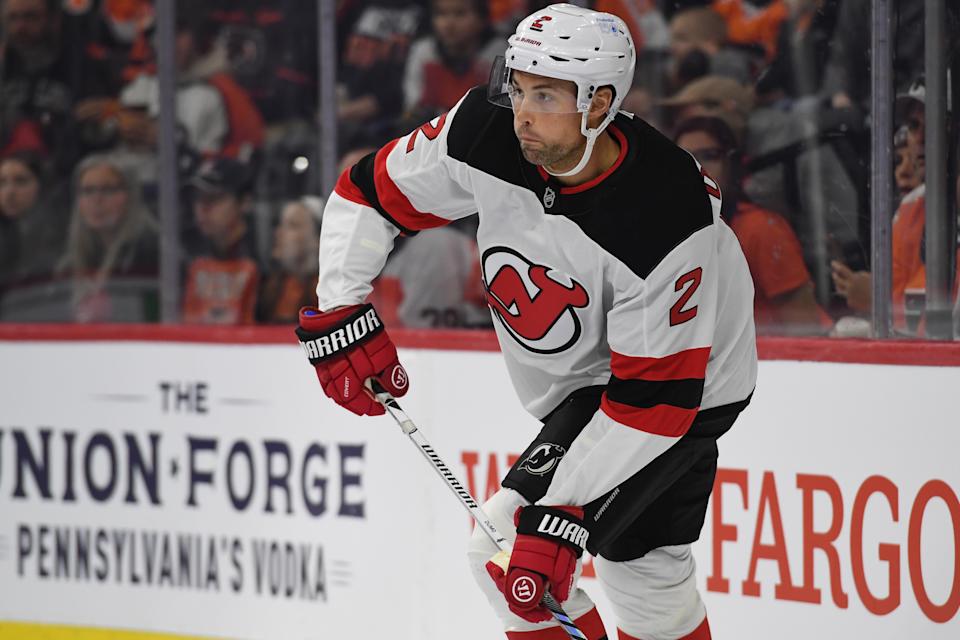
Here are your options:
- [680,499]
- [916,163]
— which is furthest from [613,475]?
[916,163]

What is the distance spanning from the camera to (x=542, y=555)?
245cm

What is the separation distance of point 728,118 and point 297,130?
51.3 inches

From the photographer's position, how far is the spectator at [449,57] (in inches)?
164

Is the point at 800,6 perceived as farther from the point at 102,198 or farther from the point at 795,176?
the point at 102,198

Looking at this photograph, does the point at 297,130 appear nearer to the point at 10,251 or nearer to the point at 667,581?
the point at 10,251

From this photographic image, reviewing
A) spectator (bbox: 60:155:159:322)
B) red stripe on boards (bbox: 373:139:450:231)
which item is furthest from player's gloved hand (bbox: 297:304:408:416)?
spectator (bbox: 60:155:159:322)

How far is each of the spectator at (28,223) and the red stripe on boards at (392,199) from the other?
81.5 inches

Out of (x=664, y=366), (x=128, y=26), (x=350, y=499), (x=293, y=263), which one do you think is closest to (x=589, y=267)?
(x=664, y=366)

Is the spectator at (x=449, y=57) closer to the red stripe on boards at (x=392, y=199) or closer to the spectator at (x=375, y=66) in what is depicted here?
the spectator at (x=375, y=66)

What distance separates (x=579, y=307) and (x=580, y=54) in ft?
1.43

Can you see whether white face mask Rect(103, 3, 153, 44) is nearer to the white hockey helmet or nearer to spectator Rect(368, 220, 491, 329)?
spectator Rect(368, 220, 491, 329)

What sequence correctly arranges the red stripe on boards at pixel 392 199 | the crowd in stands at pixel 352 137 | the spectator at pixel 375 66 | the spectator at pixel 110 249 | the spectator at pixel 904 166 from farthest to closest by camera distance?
the spectator at pixel 110 249, the spectator at pixel 375 66, the crowd in stands at pixel 352 137, the spectator at pixel 904 166, the red stripe on boards at pixel 392 199

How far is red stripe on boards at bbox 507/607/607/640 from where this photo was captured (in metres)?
2.77

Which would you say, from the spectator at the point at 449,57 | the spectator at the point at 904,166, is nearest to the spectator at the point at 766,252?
the spectator at the point at 904,166
